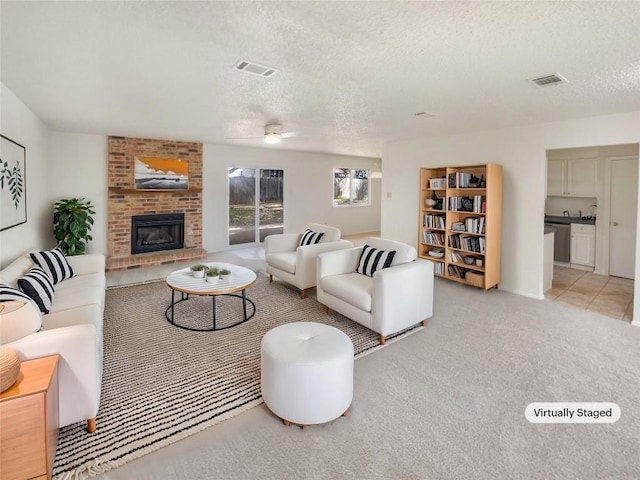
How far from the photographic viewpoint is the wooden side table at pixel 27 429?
1.53 metres

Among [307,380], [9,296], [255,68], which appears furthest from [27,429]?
[255,68]

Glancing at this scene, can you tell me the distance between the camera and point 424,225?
18.0 feet

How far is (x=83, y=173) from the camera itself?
19.2 ft

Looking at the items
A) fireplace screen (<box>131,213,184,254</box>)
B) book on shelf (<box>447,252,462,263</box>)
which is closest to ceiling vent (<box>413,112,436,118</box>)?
book on shelf (<box>447,252,462,263</box>)

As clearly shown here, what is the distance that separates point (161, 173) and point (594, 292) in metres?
7.28

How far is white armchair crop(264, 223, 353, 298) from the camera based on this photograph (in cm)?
436

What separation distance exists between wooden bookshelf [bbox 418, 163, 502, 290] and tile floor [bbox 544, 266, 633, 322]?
2.89 feet

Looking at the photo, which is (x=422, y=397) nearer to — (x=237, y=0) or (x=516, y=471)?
(x=516, y=471)

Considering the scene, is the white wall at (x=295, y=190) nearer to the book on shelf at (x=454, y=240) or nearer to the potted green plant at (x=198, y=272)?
the potted green plant at (x=198, y=272)

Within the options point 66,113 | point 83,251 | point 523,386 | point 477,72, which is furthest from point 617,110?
point 83,251

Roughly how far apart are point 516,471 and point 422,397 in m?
0.68

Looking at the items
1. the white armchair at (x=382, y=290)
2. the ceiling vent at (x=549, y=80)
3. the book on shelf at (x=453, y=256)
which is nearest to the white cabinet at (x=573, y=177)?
the book on shelf at (x=453, y=256)

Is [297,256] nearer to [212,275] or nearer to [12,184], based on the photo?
[212,275]

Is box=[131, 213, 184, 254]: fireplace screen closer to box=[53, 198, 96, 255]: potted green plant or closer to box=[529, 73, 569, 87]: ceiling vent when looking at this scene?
box=[53, 198, 96, 255]: potted green plant
